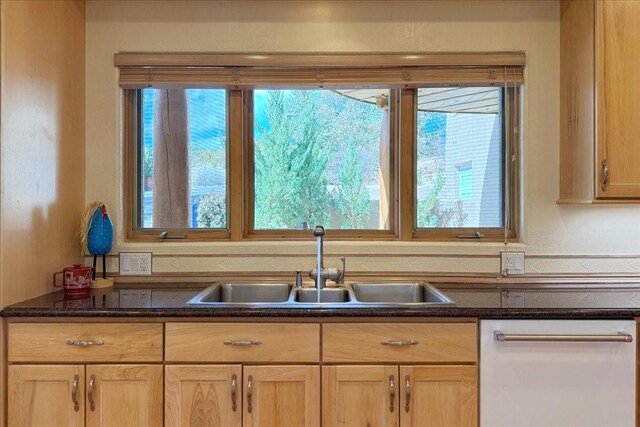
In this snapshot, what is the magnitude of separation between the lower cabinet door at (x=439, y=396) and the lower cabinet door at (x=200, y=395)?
0.61 m

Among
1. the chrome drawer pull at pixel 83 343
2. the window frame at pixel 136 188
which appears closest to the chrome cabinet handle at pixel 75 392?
the chrome drawer pull at pixel 83 343

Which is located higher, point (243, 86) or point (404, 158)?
point (243, 86)

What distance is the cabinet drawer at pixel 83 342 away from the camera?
1600 mm

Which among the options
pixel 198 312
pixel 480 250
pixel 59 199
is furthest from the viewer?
pixel 480 250

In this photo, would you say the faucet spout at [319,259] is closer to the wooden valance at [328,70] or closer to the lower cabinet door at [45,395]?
the wooden valance at [328,70]

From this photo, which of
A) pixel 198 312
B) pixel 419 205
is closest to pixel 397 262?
pixel 419 205

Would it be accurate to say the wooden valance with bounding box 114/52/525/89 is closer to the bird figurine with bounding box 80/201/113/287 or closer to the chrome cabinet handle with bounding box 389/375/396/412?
the bird figurine with bounding box 80/201/113/287

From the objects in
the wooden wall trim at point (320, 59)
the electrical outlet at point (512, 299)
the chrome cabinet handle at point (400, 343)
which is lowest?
the chrome cabinet handle at point (400, 343)

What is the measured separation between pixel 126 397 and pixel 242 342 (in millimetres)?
459

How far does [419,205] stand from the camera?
2291mm

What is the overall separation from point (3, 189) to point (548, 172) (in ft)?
7.66

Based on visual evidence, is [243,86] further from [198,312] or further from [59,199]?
[198,312]

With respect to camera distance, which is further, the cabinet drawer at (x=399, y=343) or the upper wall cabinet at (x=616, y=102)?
the upper wall cabinet at (x=616, y=102)

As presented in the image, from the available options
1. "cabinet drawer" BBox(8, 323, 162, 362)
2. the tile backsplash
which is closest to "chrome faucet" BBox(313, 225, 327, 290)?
the tile backsplash
